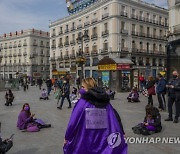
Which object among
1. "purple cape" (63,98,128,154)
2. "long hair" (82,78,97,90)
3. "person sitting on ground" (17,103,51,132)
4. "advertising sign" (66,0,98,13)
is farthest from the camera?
"advertising sign" (66,0,98,13)

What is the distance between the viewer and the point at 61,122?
8.48 metres

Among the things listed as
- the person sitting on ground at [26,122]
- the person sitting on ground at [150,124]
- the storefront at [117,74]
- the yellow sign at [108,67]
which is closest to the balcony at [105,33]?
the yellow sign at [108,67]

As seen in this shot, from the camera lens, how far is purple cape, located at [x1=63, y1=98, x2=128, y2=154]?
3162mm

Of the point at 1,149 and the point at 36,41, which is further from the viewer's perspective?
the point at 36,41

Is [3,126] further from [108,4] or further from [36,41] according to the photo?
[36,41]

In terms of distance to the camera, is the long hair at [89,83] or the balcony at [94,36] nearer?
the long hair at [89,83]

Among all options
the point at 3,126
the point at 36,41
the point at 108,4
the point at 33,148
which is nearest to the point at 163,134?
the point at 33,148

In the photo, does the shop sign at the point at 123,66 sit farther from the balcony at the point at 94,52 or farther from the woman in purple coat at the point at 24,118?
the balcony at the point at 94,52

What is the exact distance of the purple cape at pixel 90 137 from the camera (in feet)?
10.4

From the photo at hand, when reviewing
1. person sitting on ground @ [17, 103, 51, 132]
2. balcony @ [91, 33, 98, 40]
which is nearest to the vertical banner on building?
person sitting on ground @ [17, 103, 51, 132]

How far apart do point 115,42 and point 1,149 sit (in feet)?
129

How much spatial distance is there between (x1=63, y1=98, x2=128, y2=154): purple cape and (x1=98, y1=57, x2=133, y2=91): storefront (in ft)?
59.7

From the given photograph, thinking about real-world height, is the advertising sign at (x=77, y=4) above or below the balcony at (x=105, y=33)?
above

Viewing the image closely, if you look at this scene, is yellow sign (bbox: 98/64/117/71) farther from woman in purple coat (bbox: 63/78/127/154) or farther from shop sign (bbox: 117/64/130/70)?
woman in purple coat (bbox: 63/78/127/154)
